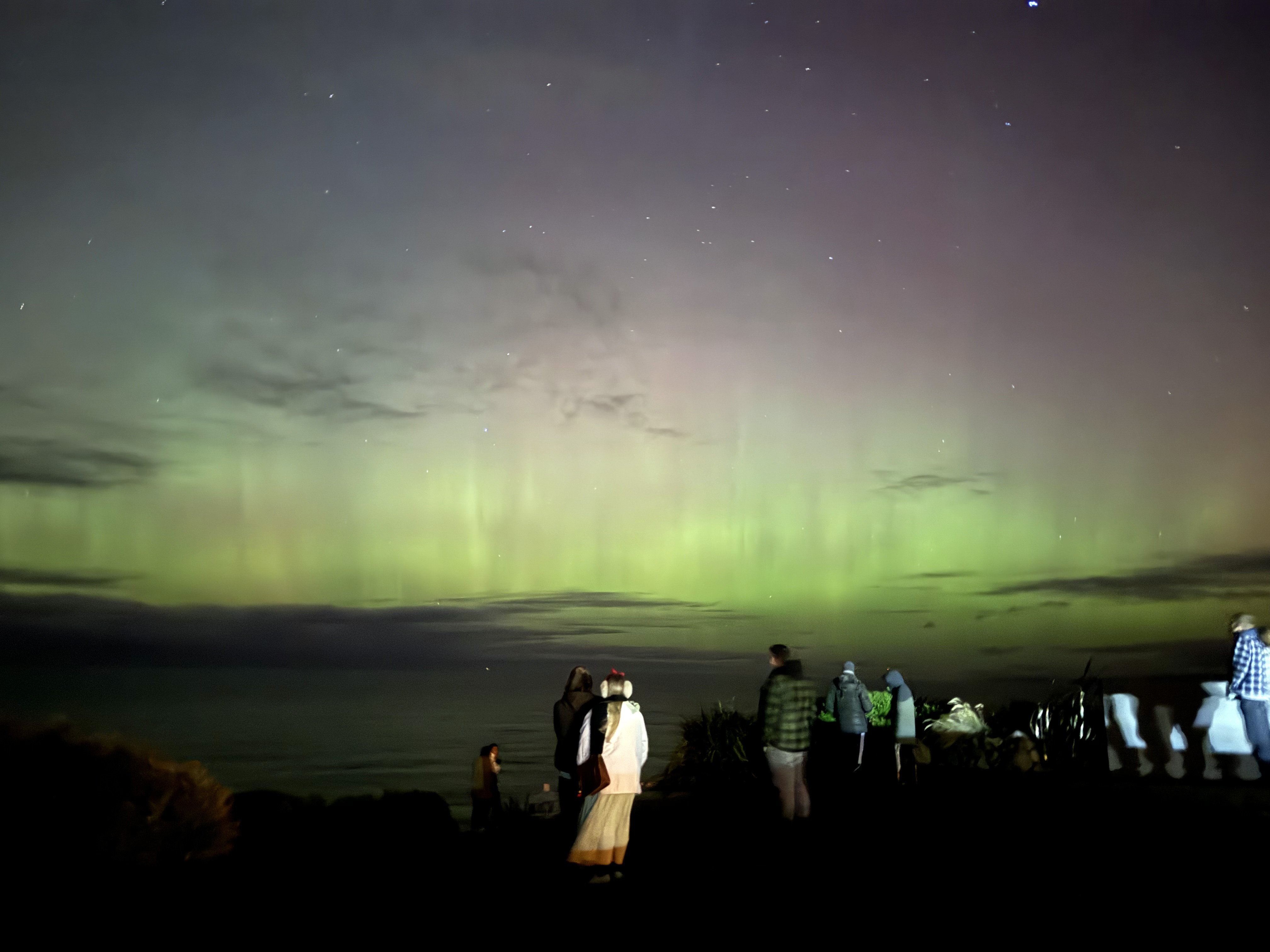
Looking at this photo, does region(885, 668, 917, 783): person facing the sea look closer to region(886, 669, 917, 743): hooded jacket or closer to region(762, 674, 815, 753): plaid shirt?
region(886, 669, 917, 743): hooded jacket

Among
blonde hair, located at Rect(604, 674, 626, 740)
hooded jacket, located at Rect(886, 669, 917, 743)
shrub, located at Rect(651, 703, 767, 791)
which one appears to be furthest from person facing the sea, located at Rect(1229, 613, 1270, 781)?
blonde hair, located at Rect(604, 674, 626, 740)

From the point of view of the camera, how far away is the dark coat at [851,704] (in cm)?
1389

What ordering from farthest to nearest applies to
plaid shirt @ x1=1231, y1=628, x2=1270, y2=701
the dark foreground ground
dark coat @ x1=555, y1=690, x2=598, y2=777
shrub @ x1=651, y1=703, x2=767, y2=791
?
shrub @ x1=651, y1=703, x2=767, y2=791
plaid shirt @ x1=1231, y1=628, x2=1270, y2=701
dark coat @ x1=555, y1=690, x2=598, y2=777
the dark foreground ground

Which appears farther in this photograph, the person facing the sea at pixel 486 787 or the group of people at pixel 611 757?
the person facing the sea at pixel 486 787

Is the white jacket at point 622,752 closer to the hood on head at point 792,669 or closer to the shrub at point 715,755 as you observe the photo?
the hood on head at point 792,669

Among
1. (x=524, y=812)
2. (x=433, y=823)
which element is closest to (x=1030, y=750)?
(x=524, y=812)

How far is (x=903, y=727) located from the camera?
14.2 m

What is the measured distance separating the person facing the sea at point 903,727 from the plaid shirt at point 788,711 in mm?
4483

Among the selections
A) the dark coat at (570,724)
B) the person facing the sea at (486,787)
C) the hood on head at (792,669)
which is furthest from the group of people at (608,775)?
the person facing the sea at (486,787)

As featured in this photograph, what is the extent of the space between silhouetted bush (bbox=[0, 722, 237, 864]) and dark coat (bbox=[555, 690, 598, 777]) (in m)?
3.01

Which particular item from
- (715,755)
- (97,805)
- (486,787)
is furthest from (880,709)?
(97,805)

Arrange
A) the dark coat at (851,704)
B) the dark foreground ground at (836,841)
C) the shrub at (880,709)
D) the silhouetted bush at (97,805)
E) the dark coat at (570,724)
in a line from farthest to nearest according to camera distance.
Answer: the shrub at (880,709) → the dark coat at (851,704) → the dark coat at (570,724) → the silhouetted bush at (97,805) → the dark foreground ground at (836,841)

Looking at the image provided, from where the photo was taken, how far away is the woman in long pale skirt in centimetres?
845

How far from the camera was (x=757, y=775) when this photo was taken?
1519 centimetres
